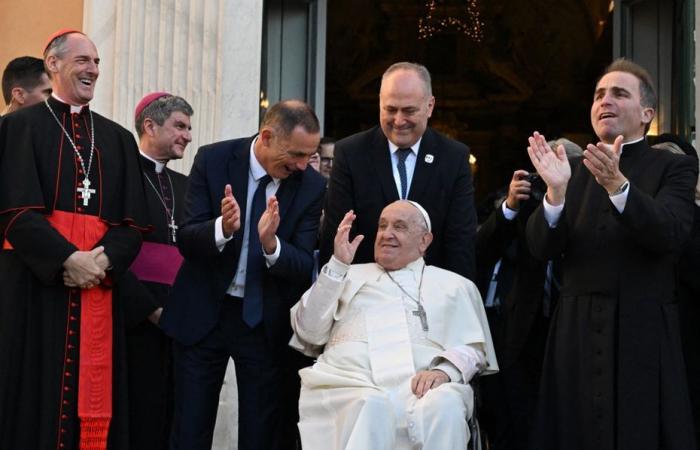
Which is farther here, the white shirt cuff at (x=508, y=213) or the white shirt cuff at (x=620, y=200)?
the white shirt cuff at (x=508, y=213)

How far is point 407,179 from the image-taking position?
6699 millimetres

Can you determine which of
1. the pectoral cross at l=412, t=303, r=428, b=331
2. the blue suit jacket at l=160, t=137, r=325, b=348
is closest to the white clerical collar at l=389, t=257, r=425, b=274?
the pectoral cross at l=412, t=303, r=428, b=331

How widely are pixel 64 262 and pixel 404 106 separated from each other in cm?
190

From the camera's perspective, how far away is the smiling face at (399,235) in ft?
21.0

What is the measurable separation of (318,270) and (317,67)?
2611 millimetres

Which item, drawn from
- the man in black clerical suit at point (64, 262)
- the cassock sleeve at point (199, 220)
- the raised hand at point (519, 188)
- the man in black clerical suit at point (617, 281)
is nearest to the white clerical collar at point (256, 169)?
the cassock sleeve at point (199, 220)

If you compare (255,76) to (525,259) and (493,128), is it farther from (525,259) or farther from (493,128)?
(493,128)

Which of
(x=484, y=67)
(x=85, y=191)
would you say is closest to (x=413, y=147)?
(x=85, y=191)

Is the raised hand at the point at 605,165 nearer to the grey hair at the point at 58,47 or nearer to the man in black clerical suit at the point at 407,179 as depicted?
the man in black clerical suit at the point at 407,179

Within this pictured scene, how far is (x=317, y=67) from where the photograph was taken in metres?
9.20

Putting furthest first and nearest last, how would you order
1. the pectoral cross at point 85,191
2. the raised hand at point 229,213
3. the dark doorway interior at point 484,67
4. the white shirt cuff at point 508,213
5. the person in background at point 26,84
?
the dark doorway interior at point 484,67 < the person in background at point 26,84 < the white shirt cuff at point 508,213 < the pectoral cross at point 85,191 < the raised hand at point 229,213

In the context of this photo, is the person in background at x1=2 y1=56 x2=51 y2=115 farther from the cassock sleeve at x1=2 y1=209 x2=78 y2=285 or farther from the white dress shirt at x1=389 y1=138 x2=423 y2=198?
the white dress shirt at x1=389 y1=138 x2=423 y2=198

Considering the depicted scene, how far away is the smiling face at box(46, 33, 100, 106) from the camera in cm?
642

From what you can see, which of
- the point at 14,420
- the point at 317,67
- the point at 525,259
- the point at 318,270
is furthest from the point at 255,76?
the point at 14,420
